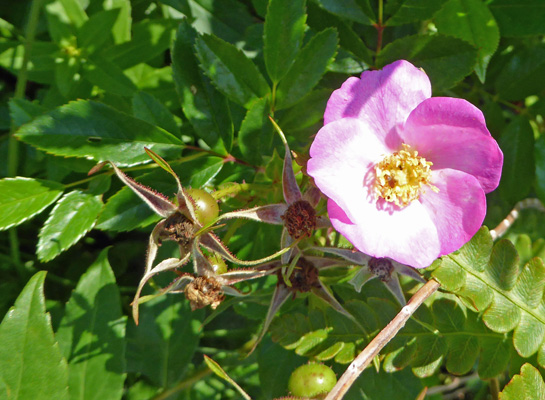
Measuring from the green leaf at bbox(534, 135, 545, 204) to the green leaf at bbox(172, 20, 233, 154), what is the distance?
1051 millimetres

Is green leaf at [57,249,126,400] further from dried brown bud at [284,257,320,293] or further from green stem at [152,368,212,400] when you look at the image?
dried brown bud at [284,257,320,293]

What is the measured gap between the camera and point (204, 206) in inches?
50.8

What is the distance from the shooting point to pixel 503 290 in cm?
147

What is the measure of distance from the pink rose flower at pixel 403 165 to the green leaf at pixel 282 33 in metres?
0.30

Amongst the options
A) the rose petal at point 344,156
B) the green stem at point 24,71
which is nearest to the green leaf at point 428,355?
the rose petal at point 344,156

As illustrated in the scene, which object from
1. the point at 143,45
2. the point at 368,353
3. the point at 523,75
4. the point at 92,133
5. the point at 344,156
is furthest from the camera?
the point at 523,75

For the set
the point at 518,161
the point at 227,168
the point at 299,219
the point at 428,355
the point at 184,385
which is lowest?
the point at 184,385

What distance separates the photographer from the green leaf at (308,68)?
5.01 feet

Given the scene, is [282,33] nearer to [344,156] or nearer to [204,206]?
[344,156]

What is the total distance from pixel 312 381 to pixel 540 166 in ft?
3.60

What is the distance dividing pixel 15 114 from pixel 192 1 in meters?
0.68

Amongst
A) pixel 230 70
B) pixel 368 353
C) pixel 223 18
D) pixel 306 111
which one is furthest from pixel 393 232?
pixel 223 18

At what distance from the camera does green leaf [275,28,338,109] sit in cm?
153

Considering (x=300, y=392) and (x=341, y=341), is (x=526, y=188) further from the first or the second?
(x=300, y=392)
